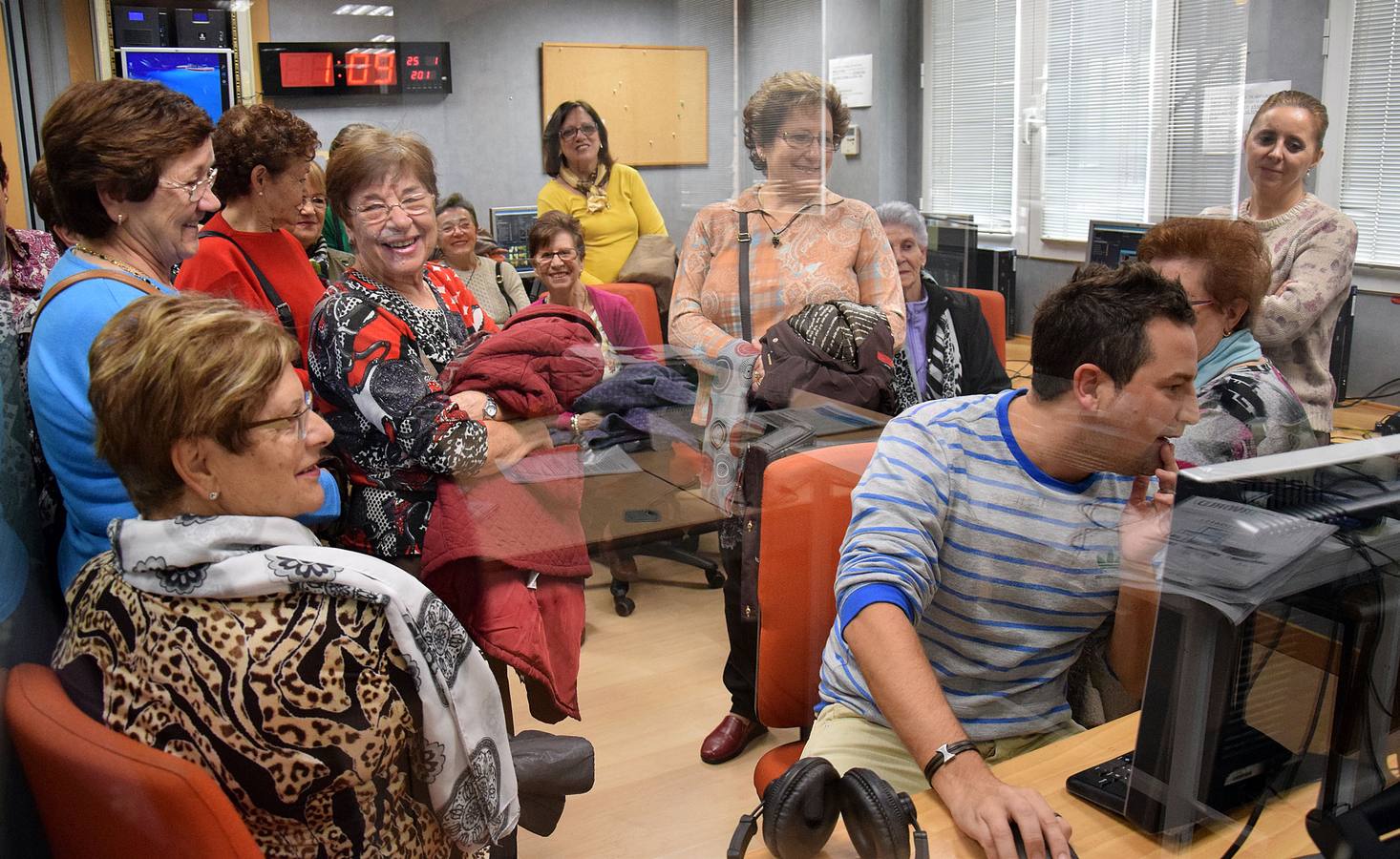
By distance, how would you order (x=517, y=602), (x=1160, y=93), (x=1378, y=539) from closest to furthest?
(x=1378, y=539) → (x=517, y=602) → (x=1160, y=93)

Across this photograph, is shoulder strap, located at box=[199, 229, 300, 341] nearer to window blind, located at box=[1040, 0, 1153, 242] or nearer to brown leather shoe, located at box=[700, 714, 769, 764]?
brown leather shoe, located at box=[700, 714, 769, 764]

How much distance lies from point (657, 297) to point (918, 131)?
0.69 metres

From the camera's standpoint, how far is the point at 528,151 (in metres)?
1.62

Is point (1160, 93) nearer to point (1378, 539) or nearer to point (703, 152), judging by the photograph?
point (703, 152)

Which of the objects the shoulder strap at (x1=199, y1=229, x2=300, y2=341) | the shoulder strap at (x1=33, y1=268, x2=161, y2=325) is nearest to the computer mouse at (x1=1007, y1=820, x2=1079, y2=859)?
the shoulder strap at (x1=199, y1=229, x2=300, y2=341)

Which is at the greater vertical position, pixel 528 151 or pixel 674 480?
pixel 528 151

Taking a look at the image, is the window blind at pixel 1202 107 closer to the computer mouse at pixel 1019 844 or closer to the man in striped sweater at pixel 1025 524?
the man in striped sweater at pixel 1025 524

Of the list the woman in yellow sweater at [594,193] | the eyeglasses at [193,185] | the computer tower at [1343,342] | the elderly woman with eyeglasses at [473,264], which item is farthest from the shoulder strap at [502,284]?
the computer tower at [1343,342]

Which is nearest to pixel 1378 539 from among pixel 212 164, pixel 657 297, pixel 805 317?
pixel 805 317

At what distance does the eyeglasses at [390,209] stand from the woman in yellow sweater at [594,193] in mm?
241

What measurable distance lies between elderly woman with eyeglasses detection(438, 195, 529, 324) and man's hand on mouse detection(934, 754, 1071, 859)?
891mm

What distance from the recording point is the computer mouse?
999 mm

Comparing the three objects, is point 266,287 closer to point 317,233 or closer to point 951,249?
point 317,233

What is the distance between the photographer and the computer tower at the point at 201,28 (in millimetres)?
1287
